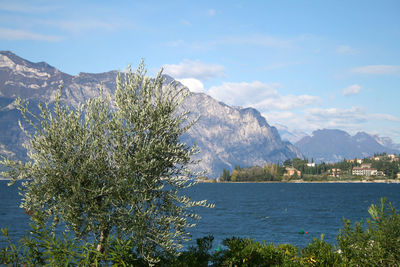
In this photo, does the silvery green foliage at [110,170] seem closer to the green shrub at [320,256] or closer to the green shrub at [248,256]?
the green shrub at [248,256]

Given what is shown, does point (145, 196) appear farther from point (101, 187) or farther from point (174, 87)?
point (174, 87)

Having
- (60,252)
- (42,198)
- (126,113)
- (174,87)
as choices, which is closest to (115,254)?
(60,252)

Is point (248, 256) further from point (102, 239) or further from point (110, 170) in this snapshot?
point (110, 170)

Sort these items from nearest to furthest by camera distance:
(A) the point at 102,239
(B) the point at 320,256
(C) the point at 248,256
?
1. (A) the point at 102,239
2. (B) the point at 320,256
3. (C) the point at 248,256

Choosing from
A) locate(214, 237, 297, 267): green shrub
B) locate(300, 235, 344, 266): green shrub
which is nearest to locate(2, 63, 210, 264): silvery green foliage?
locate(214, 237, 297, 267): green shrub

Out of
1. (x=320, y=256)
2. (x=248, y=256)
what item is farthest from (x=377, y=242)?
(x=248, y=256)

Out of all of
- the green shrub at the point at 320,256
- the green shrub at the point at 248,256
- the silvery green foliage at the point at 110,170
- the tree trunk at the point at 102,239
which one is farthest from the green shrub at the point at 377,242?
the tree trunk at the point at 102,239

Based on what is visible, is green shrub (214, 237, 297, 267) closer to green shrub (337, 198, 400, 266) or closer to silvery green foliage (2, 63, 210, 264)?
green shrub (337, 198, 400, 266)

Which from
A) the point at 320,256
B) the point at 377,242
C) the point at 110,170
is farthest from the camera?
the point at 320,256

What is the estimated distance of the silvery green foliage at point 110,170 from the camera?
47.4 ft

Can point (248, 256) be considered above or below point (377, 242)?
below

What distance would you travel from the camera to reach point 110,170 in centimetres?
1500

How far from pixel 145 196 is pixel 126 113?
137 inches

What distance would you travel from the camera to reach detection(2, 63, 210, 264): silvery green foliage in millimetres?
14453
